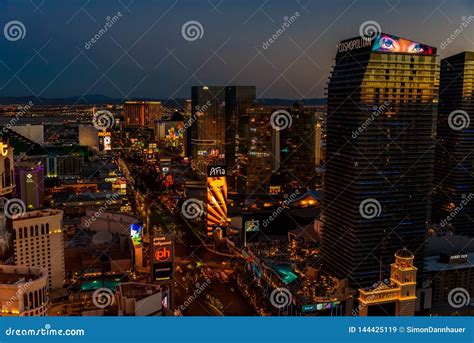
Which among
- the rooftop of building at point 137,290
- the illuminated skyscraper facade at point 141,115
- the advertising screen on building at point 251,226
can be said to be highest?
the illuminated skyscraper facade at point 141,115

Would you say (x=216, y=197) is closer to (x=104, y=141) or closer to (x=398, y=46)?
(x=398, y=46)

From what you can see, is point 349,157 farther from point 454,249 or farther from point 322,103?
point 454,249

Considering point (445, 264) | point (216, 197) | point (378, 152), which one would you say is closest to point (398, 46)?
point (378, 152)

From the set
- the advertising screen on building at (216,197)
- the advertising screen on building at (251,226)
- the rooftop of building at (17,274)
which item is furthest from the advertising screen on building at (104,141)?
the rooftop of building at (17,274)

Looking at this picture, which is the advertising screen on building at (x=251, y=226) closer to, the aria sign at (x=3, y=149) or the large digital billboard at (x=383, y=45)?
the large digital billboard at (x=383, y=45)

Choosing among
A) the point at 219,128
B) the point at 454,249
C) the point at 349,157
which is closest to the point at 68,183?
the point at 219,128

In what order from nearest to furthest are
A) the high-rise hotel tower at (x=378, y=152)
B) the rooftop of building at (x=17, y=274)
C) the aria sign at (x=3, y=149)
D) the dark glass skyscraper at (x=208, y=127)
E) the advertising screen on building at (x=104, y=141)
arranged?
the rooftop of building at (x=17, y=274)
the aria sign at (x=3, y=149)
the high-rise hotel tower at (x=378, y=152)
the dark glass skyscraper at (x=208, y=127)
the advertising screen on building at (x=104, y=141)
